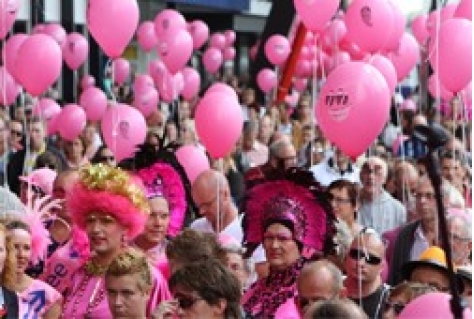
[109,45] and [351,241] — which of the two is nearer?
[351,241]

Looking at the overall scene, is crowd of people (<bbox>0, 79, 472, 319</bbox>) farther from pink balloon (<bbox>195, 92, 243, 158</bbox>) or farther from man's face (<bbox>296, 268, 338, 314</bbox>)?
pink balloon (<bbox>195, 92, 243, 158</bbox>)

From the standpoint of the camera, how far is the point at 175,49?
13109 millimetres

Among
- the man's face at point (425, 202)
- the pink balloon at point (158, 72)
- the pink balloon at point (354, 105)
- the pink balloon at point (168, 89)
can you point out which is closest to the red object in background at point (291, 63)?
the pink balloon at point (158, 72)

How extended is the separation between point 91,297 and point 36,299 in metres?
0.23

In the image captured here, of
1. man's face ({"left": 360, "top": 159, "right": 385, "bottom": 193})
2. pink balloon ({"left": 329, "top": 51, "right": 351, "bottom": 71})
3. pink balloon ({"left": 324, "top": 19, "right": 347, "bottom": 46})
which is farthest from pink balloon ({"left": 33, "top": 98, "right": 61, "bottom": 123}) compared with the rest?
man's face ({"left": 360, "top": 159, "right": 385, "bottom": 193})

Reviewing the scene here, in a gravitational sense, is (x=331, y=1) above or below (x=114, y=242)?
above

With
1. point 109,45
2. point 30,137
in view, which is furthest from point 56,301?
point 30,137

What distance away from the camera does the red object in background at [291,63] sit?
1862 cm

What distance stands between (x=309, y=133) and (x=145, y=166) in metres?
6.37

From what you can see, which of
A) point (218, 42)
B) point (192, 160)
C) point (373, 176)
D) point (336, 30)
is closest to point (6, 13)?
point (192, 160)

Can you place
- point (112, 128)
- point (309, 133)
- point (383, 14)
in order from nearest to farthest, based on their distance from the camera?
1. point (383, 14)
2. point (112, 128)
3. point (309, 133)

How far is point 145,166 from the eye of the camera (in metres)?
7.67

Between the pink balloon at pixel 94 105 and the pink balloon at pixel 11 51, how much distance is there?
159 cm

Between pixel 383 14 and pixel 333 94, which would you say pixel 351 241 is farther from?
pixel 383 14
